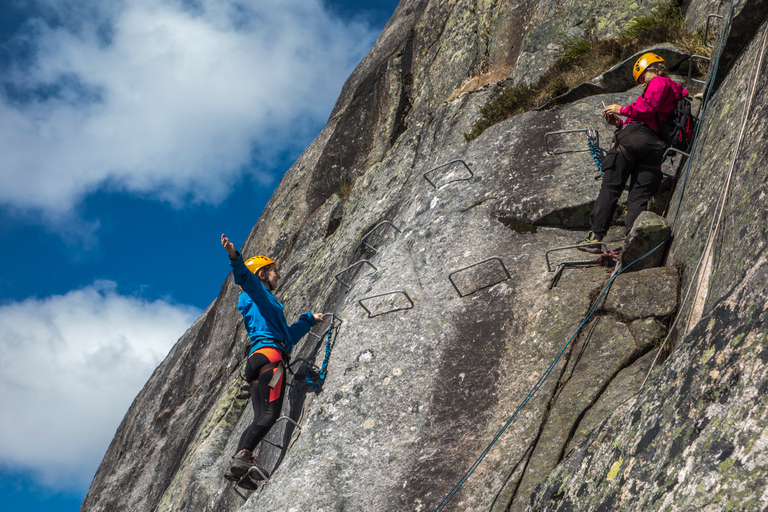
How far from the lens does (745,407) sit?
3486 millimetres

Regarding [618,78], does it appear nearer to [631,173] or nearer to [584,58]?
[584,58]

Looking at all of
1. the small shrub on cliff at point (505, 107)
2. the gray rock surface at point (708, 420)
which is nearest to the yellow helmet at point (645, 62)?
the small shrub on cliff at point (505, 107)

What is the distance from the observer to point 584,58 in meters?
12.2

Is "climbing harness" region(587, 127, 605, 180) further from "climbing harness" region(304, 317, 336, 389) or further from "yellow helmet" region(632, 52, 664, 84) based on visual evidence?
"climbing harness" region(304, 317, 336, 389)

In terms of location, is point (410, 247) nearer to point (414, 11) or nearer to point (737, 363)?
point (737, 363)

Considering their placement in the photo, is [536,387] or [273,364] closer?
[536,387]

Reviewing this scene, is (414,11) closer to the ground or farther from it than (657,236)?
farther from it

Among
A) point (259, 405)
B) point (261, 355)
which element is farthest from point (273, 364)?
point (259, 405)

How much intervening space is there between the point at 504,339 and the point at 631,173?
10.4 feet

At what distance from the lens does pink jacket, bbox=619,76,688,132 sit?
8758 mm

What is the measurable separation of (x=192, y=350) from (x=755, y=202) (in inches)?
572

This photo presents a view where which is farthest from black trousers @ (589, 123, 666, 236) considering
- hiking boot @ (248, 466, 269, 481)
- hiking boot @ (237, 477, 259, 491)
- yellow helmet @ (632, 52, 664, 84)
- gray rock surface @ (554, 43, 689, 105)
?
hiking boot @ (237, 477, 259, 491)

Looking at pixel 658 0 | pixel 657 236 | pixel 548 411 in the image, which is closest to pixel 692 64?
pixel 658 0

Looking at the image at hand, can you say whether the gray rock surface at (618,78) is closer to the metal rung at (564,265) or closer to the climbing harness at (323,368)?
the metal rung at (564,265)
